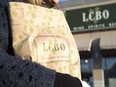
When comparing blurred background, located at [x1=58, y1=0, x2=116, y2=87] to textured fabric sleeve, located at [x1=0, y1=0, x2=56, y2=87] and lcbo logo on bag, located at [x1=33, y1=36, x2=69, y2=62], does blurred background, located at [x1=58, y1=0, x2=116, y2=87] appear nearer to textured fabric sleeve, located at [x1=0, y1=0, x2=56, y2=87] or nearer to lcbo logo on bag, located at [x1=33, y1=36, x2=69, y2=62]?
lcbo logo on bag, located at [x1=33, y1=36, x2=69, y2=62]

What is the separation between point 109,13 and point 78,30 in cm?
152

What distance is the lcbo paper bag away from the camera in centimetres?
121

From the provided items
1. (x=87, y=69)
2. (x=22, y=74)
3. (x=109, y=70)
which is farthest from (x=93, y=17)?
(x=22, y=74)

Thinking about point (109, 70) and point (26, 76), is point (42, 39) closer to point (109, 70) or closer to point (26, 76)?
point (26, 76)

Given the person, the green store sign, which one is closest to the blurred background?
the green store sign

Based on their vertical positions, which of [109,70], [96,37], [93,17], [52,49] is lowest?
[109,70]

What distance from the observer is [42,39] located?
1.24 metres

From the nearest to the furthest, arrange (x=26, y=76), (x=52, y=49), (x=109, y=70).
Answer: (x=26, y=76)
(x=52, y=49)
(x=109, y=70)

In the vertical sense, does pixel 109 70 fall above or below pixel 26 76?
below

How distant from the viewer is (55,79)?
3.17ft

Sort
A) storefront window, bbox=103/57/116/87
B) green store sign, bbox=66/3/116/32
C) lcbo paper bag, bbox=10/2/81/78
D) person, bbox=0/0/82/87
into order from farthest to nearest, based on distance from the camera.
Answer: storefront window, bbox=103/57/116/87
green store sign, bbox=66/3/116/32
lcbo paper bag, bbox=10/2/81/78
person, bbox=0/0/82/87

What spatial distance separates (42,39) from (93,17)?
1580 centimetres

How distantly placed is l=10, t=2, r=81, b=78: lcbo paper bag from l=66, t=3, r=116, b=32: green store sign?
1523 centimetres

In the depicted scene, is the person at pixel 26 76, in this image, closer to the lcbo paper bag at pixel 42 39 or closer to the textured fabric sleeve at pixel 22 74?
the textured fabric sleeve at pixel 22 74
